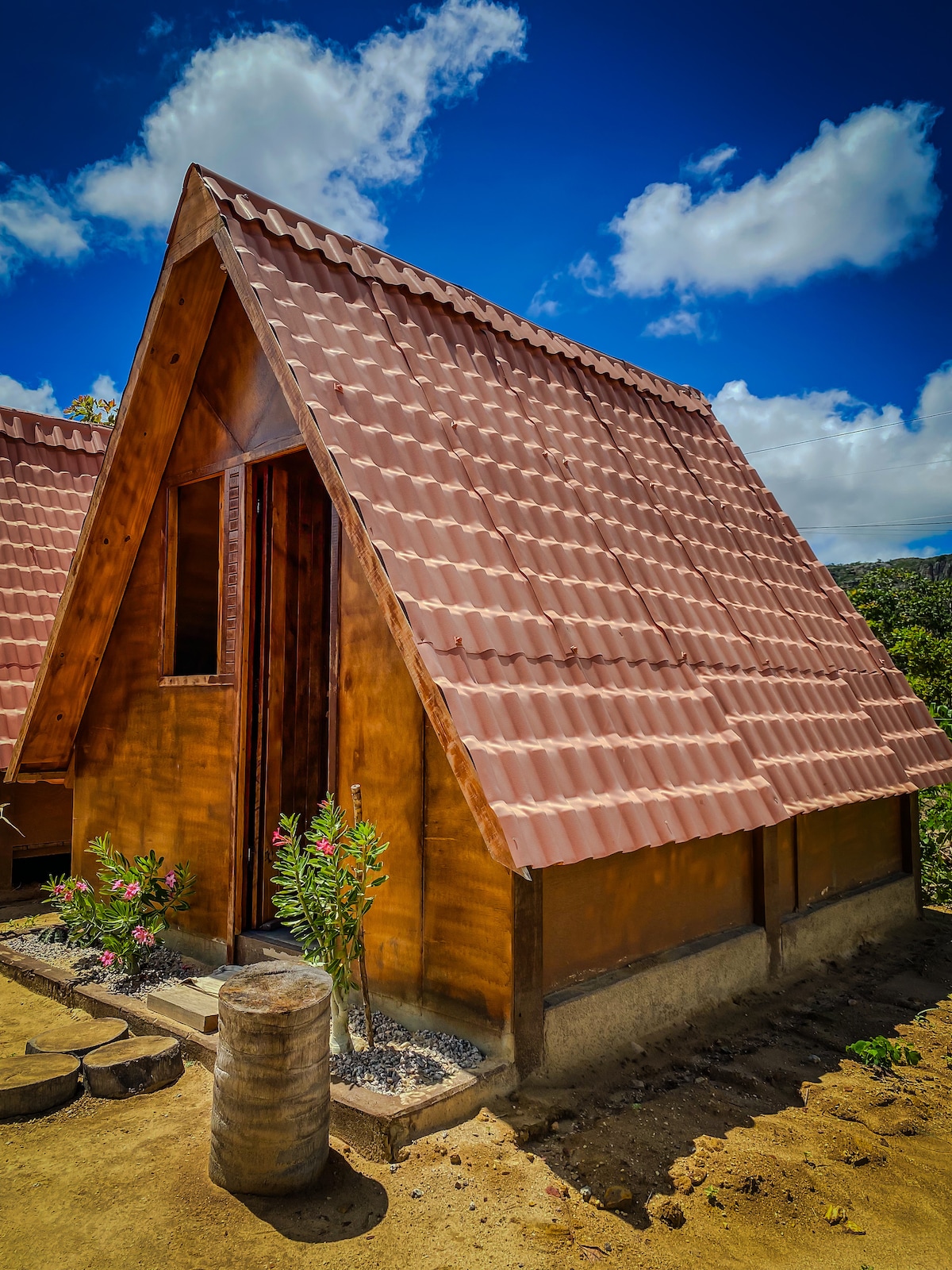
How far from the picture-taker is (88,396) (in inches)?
807

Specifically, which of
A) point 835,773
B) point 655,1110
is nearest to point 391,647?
point 655,1110

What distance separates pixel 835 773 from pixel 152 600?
5.76 m

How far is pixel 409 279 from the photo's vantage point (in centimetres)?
644

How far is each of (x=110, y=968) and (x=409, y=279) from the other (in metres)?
5.71

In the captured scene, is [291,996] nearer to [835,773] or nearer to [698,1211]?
[698,1211]

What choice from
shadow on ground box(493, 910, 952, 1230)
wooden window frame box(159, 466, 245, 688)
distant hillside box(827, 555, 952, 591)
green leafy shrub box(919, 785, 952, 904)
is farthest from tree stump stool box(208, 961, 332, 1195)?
distant hillside box(827, 555, 952, 591)

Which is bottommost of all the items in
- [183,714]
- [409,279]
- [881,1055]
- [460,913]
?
[881,1055]

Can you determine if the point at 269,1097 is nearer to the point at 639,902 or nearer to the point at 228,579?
the point at 639,902

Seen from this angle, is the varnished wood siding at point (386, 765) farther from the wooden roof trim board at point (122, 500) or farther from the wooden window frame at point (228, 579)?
the wooden roof trim board at point (122, 500)

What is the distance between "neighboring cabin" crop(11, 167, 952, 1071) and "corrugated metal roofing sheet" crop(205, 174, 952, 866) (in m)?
0.03

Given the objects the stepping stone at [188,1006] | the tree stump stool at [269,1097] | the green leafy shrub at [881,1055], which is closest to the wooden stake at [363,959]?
the tree stump stool at [269,1097]

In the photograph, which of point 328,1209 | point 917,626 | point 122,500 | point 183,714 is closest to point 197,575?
point 122,500

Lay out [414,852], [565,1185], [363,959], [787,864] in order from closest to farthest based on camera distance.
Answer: [565,1185], [363,959], [414,852], [787,864]

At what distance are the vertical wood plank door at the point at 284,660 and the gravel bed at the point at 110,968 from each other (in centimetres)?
75
